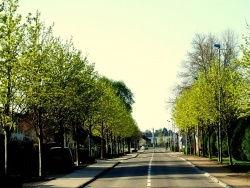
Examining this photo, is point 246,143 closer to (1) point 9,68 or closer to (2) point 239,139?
(2) point 239,139

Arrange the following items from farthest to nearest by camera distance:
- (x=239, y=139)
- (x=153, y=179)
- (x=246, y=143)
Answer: (x=239, y=139)
(x=246, y=143)
(x=153, y=179)

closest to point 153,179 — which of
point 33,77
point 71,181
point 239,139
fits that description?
point 71,181

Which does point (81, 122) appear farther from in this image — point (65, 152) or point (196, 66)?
point (196, 66)

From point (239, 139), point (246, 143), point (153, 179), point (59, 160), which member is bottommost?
point (153, 179)

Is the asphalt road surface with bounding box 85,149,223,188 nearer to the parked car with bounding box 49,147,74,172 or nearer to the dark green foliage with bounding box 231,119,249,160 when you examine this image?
the parked car with bounding box 49,147,74,172

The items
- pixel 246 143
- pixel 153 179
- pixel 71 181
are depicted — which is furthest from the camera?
pixel 246 143

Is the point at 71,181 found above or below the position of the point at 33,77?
below

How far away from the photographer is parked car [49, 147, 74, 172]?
36750 mm

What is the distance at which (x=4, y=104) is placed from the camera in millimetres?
24516

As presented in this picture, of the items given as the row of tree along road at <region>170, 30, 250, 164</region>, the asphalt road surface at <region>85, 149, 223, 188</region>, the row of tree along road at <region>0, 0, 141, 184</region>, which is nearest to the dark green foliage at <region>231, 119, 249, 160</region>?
the row of tree along road at <region>170, 30, 250, 164</region>

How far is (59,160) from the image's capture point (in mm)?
36875

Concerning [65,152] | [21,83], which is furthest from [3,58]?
[65,152]

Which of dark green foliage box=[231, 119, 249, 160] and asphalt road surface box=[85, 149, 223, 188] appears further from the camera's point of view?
dark green foliage box=[231, 119, 249, 160]

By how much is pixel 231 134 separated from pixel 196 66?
552 inches
